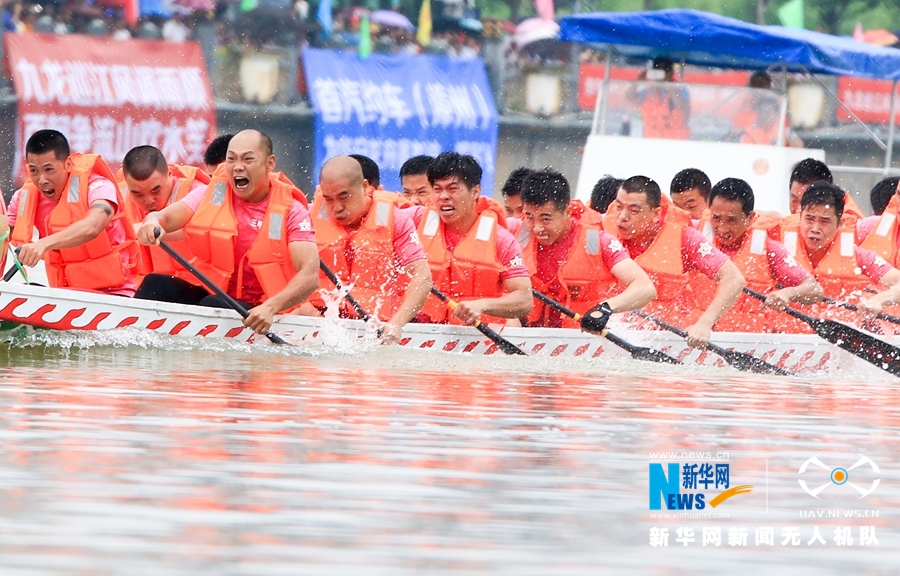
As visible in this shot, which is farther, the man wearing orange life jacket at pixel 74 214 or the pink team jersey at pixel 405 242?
the pink team jersey at pixel 405 242

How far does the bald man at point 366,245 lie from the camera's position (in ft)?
28.2

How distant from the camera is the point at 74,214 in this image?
335 inches

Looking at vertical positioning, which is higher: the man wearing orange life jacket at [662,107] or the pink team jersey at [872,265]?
the man wearing orange life jacket at [662,107]

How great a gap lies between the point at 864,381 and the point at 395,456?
472 centimetres

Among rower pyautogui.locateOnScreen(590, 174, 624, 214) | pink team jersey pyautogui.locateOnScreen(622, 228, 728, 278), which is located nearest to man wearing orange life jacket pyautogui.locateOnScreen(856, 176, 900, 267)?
rower pyautogui.locateOnScreen(590, 174, 624, 214)

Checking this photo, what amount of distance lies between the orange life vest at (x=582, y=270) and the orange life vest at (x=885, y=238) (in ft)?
7.91

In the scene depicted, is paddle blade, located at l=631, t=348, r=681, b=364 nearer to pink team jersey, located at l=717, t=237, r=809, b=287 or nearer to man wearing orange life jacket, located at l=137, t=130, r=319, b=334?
pink team jersey, located at l=717, t=237, r=809, b=287

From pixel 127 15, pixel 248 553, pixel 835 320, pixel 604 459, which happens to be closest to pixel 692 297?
pixel 835 320

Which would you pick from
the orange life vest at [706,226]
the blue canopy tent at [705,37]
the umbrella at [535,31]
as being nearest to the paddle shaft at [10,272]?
the orange life vest at [706,226]

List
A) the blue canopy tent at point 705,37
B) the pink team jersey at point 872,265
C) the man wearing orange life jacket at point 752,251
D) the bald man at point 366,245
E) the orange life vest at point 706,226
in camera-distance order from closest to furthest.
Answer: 1. the bald man at point 366,245
2. the man wearing orange life jacket at point 752,251
3. the orange life vest at point 706,226
4. the pink team jersey at point 872,265
5. the blue canopy tent at point 705,37

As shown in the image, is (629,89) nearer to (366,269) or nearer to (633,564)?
(366,269)

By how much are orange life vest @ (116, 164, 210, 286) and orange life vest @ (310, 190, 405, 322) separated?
67 centimetres

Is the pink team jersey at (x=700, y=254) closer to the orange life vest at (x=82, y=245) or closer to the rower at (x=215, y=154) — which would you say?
the rower at (x=215, y=154)

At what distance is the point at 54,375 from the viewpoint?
6.73 meters
